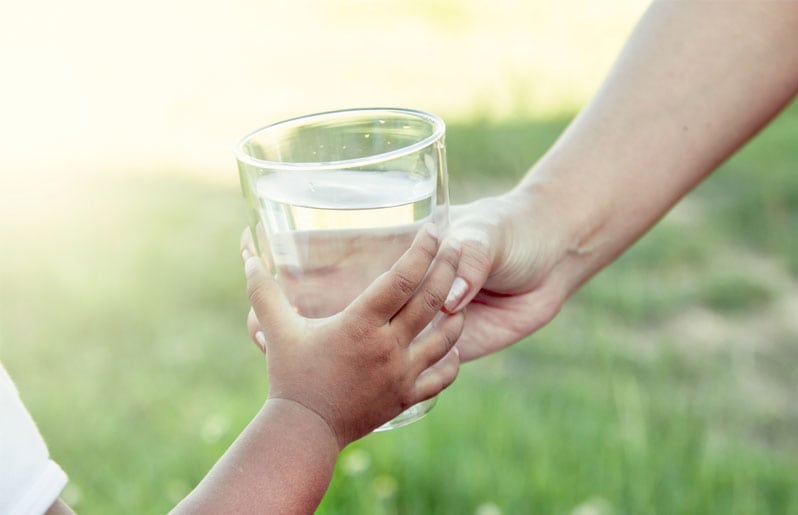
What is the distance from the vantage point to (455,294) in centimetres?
104

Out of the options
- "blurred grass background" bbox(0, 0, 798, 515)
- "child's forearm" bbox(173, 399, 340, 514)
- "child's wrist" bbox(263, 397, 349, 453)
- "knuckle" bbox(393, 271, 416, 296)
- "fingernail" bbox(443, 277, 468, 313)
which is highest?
"knuckle" bbox(393, 271, 416, 296)

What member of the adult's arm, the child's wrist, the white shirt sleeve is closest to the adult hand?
the adult's arm

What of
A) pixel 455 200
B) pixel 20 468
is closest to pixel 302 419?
pixel 20 468

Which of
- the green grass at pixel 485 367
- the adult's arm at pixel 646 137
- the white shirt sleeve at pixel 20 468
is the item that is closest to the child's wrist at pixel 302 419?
the white shirt sleeve at pixel 20 468

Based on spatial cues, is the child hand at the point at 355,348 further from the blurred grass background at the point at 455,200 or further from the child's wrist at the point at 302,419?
the blurred grass background at the point at 455,200

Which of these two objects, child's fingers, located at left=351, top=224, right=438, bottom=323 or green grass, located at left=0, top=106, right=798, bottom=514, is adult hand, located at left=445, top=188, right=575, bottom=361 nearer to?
child's fingers, located at left=351, top=224, right=438, bottom=323

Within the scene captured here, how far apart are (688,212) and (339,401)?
2452 millimetres

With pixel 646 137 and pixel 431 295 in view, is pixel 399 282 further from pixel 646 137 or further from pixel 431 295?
pixel 646 137

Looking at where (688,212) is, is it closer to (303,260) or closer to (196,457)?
(196,457)

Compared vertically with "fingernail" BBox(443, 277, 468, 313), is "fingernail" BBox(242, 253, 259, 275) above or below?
above

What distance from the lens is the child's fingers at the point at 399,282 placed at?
929mm

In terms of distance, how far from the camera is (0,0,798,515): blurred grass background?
191 centimetres

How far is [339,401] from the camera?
983mm

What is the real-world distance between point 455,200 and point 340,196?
245cm
